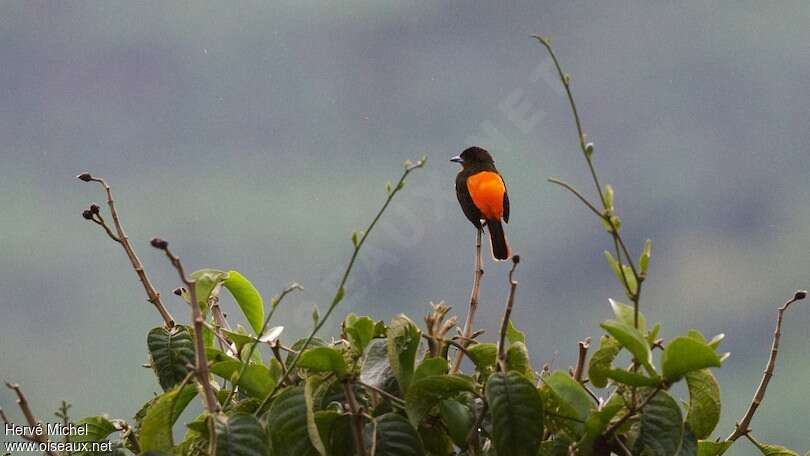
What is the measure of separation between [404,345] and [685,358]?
0.29m

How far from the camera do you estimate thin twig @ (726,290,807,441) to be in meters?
1.09

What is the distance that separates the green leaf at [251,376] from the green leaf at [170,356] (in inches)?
2.9

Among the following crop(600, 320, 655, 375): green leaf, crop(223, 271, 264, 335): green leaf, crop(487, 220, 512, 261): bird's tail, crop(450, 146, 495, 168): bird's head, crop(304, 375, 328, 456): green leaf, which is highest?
crop(450, 146, 495, 168): bird's head

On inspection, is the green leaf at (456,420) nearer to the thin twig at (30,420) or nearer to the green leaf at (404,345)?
the green leaf at (404,345)

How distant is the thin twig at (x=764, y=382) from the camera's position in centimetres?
109

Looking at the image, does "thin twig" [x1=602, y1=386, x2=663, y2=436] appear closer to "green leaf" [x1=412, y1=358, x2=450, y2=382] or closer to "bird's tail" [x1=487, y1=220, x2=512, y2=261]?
"green leaf" [x1=412, y1=358, x2=450, y2=382]

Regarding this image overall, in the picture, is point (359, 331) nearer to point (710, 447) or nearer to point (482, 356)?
point (482, 356)

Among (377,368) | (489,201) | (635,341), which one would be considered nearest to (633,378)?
(635,341)

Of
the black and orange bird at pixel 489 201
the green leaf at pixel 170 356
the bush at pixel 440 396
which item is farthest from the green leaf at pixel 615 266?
the black and orange bird at pixel 489 201

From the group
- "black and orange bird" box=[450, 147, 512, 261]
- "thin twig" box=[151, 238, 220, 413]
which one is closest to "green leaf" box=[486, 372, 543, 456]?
"thin twig" box=[151, 238, 220, 413]

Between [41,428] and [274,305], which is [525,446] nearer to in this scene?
[274,305]

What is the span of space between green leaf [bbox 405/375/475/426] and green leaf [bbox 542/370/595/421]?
85 millimetres

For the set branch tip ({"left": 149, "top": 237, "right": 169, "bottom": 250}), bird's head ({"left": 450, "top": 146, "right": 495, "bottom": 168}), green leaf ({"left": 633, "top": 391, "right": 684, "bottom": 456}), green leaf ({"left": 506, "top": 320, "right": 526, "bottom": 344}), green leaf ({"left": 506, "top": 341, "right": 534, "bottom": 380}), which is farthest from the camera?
bird's head ({"left": 450, "top": 146, "right": 495, "bottom": 168})

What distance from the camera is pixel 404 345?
3.26 feet
